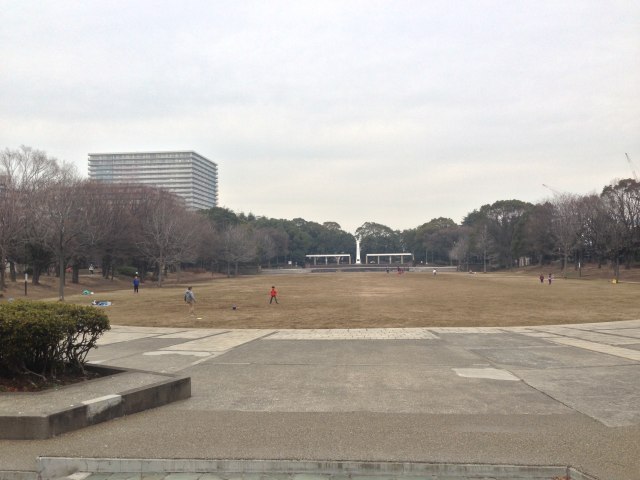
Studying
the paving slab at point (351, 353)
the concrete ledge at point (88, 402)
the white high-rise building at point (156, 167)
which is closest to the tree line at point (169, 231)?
the paving slab at point (351, 353)

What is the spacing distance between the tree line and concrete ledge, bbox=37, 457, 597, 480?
98.5 feet

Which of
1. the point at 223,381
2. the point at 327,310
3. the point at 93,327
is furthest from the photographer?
the point at 327,310

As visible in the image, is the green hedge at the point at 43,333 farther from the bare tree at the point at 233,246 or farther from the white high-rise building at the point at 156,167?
the white high-rise building at the point at 156,167

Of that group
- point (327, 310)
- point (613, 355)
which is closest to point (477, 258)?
point (327, 310)

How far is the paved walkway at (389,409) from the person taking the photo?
15.6 ft

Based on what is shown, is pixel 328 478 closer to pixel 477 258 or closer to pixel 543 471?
pixel 543 471

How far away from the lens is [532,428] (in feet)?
18.0

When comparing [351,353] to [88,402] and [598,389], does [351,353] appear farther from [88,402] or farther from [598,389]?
[88,402]

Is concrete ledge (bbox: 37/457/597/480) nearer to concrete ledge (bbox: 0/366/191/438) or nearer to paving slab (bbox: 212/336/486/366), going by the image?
concrete ledge (bbox: 0/366/191/438)

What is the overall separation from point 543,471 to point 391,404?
2.50 m

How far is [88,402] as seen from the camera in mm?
5668

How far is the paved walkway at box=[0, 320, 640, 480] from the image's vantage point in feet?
15.6

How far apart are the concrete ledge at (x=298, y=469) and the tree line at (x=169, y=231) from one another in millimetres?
30029

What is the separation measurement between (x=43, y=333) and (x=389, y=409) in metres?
4.89
